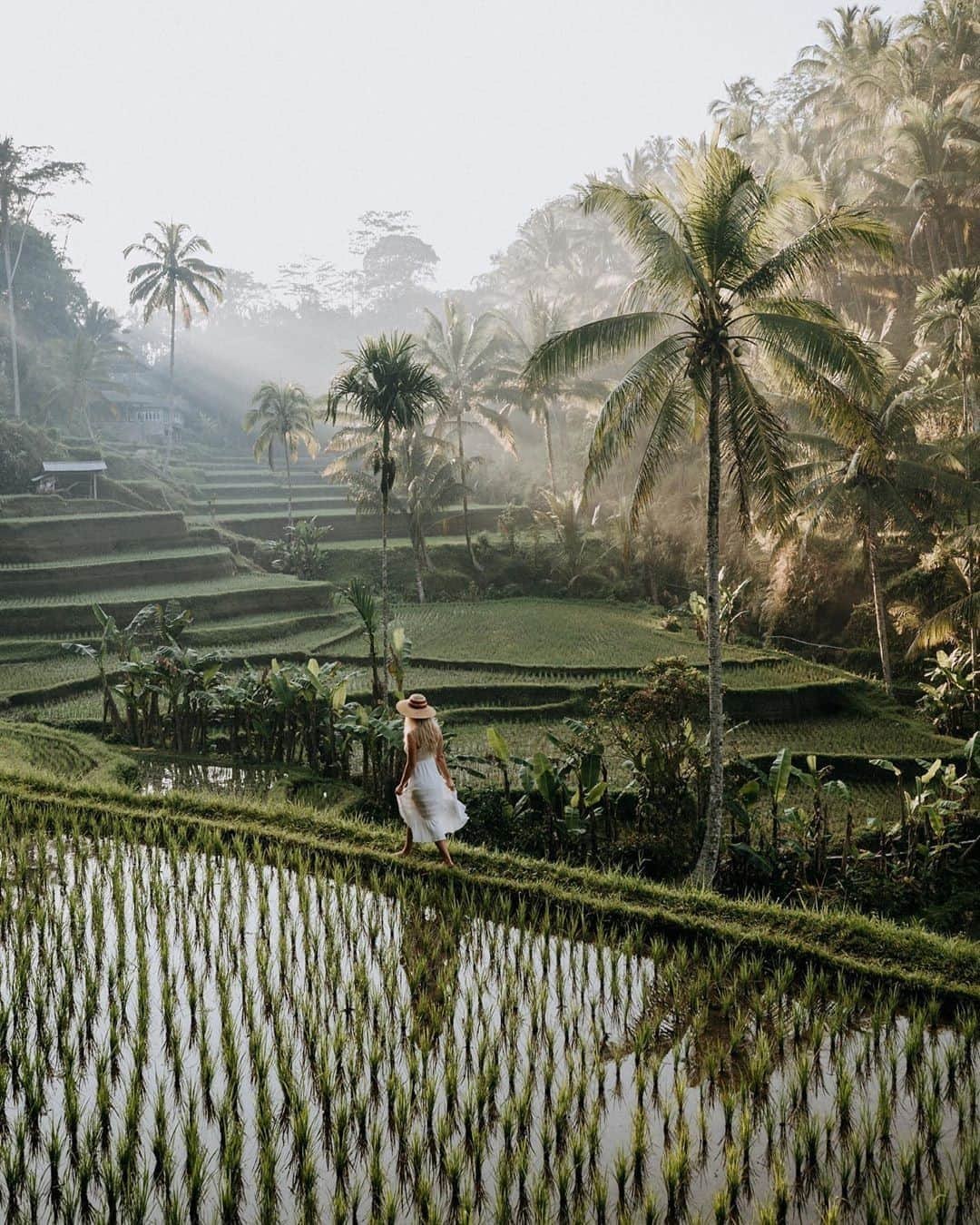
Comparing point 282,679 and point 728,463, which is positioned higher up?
point 728,463

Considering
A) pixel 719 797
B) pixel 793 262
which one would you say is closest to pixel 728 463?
pixel 793 262

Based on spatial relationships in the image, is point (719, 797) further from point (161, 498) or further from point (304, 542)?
point (161, 498)

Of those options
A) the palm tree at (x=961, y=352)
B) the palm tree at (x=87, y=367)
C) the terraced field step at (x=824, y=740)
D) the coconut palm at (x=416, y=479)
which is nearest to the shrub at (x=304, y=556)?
the coconut palm at (x=416, y=479)

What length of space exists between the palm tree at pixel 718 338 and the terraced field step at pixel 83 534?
46.1ft

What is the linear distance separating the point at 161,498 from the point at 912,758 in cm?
2217

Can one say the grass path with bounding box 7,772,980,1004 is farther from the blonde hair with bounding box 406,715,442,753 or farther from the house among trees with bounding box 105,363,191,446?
the house among trees with bounding box 105,363,191,446

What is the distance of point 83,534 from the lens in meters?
20.1

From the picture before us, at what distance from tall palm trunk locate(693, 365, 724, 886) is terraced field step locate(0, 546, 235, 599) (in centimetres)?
1302

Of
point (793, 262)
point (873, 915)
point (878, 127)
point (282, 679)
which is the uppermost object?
point (878, 127)

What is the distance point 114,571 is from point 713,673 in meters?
13.7

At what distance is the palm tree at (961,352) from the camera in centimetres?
1222

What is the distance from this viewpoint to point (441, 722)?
1123 cm

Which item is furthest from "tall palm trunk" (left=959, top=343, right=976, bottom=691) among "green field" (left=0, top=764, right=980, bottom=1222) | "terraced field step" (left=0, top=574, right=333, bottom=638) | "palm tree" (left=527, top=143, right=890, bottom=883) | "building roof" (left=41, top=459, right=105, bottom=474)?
"building roof" (left=41, top=459, right=105, bottom=474)

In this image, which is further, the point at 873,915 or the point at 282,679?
the point at 282,679
